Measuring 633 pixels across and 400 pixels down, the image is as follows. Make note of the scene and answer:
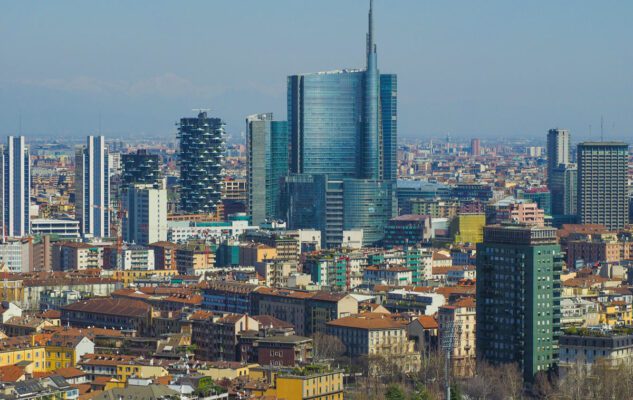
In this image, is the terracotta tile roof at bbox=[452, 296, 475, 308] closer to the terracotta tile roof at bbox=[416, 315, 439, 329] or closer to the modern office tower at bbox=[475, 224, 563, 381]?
the terracotta tile roof at bbox=[416, 315, 439, 329]

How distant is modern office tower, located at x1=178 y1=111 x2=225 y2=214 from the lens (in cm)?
11525

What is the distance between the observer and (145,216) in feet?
339

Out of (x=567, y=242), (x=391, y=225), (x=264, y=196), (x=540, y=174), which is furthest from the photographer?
(x=540, y=174)

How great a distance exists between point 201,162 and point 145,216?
12.9 meters

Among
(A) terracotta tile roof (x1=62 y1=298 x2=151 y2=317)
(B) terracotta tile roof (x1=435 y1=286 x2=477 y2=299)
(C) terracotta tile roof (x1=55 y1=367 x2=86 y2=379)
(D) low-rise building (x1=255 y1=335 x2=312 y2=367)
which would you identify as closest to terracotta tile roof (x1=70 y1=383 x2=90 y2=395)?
(C) terracotta tile roof (x1=55 y1=367 x2=86 y2=379)

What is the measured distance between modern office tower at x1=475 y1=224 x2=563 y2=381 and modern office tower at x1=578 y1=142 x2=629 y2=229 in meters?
57.8

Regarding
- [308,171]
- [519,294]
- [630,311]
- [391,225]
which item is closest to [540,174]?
[308,171]

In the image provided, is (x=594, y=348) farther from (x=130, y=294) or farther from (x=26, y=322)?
(x=130, y=294)

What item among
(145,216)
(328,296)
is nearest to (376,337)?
(328,296)

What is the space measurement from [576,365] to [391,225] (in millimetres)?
52017

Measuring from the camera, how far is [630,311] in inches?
2589

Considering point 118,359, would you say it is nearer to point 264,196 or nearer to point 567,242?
point 567,242

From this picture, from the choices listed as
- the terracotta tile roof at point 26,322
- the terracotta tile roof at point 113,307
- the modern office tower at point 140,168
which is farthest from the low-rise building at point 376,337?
the modern office tower at point 140,168

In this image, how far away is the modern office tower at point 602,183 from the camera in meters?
112
